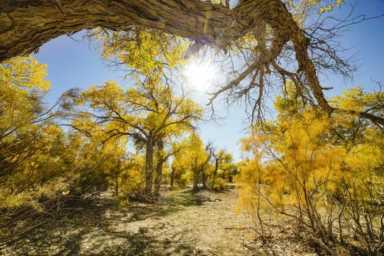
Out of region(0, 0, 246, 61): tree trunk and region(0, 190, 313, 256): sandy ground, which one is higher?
region(0, 0, 246, 61): tree trunk

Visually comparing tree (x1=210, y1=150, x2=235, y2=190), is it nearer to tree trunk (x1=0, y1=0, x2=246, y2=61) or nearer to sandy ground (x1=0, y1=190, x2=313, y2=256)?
sandy ground (x1=0, y1=190, x2=313, y2=256)

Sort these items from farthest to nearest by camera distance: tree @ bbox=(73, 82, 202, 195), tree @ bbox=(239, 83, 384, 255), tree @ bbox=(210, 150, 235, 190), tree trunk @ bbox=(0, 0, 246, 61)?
Answer: tree @ bbox=(210, 150, 235, 190), tree @ bbox=(73, 82, 202, 195), tree @ bbox=(239, 83, 384, 255), tree trunk @ bbox=(0, 0, 246, 61)

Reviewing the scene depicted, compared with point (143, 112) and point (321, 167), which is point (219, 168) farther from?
point (321, 167)

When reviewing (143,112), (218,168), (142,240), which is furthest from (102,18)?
(218,168)

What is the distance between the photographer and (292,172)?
3998 millimetres

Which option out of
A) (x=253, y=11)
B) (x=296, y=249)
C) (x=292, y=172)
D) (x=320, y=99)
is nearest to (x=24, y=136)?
(x=253, y=11)

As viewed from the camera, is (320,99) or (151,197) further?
(151,197)

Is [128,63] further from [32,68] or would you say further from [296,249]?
[32,68]

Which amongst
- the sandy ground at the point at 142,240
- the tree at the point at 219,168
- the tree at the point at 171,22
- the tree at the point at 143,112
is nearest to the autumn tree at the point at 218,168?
the tree at the point at 219,168

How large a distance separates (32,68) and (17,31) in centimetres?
805

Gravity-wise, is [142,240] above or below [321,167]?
below

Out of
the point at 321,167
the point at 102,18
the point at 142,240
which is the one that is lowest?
the point at 142,240

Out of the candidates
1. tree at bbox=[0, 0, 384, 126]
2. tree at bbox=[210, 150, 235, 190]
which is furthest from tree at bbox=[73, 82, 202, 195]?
tree at bbox=[210, 150, 235, 190]

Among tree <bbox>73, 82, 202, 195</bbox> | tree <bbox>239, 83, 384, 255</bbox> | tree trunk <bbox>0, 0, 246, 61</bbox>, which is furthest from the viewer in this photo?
tree <bbox>73, 82, 202, 195</bbox>
